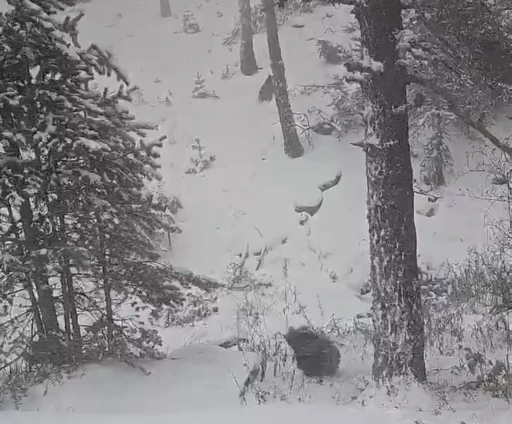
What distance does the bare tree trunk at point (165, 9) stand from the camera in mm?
26470

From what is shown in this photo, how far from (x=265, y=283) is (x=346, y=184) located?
11.8 ft

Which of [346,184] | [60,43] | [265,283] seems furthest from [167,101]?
[60,43]

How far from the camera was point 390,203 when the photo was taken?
5504 millimetres

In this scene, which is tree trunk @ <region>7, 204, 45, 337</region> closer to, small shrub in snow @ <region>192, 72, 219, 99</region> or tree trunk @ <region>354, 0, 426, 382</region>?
tree trunk @ <region>354, 0, 426, 382</region>

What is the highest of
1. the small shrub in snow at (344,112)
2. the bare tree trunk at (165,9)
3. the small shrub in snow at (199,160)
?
the bare tree trunk at (165,9)

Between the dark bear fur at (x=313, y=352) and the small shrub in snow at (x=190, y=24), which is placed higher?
the small shrub in snow at (x=190, y=24)

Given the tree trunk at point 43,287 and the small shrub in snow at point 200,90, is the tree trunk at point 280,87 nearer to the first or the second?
the small shrub in snow at point 200,90

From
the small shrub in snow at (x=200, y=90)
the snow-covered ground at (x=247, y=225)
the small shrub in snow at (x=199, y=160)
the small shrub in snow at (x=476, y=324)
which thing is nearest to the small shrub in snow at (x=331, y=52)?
the snow-covered ground at (x=247, y=225)

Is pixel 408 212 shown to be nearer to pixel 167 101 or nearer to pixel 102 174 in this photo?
pixel 102 174

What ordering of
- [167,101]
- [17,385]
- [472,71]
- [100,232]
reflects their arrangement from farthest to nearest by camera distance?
1. [167,101]
2. [100,232]
3. [17,385]
4. [472,71]

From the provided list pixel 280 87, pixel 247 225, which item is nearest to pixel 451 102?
pixel 247 225

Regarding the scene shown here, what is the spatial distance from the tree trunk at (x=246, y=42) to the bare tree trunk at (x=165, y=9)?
9.20 metres

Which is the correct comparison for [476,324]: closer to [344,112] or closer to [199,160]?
[344,112]

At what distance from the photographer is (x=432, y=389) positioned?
5660 millimetres
